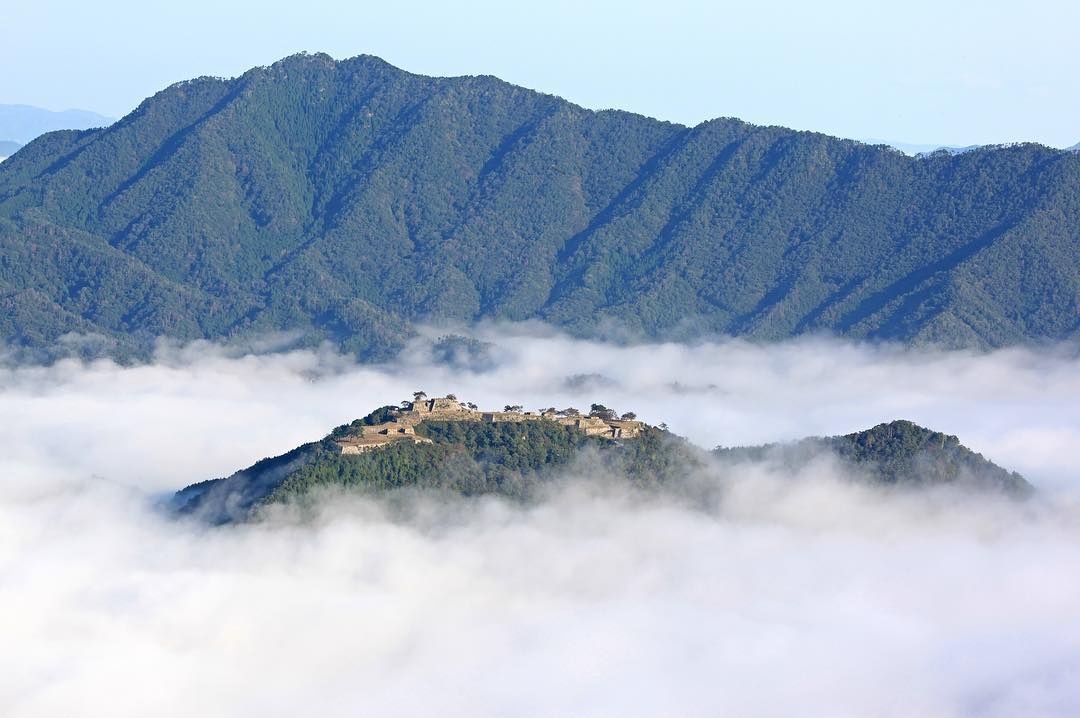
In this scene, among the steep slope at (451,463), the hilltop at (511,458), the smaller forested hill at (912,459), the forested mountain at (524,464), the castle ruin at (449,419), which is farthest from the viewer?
the smaller forested hill at (912,459)

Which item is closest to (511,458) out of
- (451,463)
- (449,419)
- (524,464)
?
(524,464)

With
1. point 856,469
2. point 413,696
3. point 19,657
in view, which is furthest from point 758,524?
point 19,657

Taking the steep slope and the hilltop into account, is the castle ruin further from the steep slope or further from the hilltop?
the steep slope

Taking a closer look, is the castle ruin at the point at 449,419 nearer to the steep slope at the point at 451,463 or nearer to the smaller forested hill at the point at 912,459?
the steep slope at the point at 451,463

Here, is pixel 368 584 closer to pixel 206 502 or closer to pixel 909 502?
pixel 206 502

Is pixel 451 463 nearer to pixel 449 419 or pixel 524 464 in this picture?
pixel 524 464

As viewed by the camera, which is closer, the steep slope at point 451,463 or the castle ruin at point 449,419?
the steep slope at point 451,463

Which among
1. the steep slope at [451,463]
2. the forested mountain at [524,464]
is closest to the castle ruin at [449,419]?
the steep slope at [451,463]
